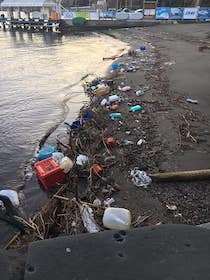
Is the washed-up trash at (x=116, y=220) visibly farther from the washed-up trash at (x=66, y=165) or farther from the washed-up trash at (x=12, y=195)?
the washed-up trash at (x=12, y=195)

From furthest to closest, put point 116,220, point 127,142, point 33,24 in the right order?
point 33,24, point 127,142, point 116,220

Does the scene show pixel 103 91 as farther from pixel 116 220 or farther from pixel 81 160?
pixel 116 220

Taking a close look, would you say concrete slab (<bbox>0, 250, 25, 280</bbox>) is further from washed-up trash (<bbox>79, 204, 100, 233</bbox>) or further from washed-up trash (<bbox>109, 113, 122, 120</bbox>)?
washed-up trash (<bbox>109, 113, 122, 120</bbox>)

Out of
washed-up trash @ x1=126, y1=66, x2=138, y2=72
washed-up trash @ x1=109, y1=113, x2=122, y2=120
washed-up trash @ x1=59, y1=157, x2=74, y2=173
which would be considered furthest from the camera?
washed-up trash @ x1=126, y1=66, x2=138, y2=72

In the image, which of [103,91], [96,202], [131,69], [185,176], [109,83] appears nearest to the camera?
[96,202]

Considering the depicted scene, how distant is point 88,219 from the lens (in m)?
4.00

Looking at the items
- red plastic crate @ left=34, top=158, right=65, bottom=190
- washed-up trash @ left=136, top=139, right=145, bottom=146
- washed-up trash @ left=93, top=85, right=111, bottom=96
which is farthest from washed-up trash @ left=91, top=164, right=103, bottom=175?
washed-up trash @ left=93, top=85, right=111, bottom=96

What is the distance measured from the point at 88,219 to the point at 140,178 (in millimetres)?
1375

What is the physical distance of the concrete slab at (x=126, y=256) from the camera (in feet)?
4.32

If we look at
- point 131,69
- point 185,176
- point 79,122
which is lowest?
point 79,122

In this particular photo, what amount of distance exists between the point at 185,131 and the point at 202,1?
37.5m

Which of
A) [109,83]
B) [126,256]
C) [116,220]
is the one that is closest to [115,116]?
[109,83]

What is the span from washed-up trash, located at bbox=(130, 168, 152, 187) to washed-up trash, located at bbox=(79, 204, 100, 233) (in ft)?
3.63

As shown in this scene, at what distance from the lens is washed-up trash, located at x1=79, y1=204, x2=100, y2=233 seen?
3828 millimetres
